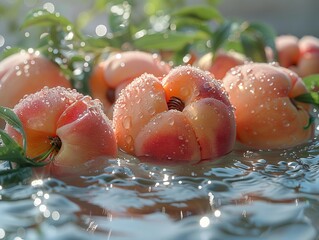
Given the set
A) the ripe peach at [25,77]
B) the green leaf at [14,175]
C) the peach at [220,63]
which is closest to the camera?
the green leaf at [14,175]

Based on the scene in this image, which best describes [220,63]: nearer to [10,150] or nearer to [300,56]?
[300,56]

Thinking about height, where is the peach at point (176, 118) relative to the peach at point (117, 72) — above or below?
below

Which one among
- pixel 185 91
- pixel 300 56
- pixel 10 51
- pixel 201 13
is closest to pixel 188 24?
pixel 201 13

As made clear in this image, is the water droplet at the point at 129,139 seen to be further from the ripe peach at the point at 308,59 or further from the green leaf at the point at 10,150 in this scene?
the ripe peach at the point at 308,59

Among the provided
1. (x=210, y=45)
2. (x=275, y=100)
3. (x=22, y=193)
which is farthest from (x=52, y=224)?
(x=210, y=45)

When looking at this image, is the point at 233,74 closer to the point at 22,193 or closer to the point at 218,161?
the point at 218,161

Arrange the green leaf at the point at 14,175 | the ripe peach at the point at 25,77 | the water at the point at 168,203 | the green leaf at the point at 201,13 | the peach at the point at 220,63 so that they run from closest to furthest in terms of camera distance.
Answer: the water at the point at 168,203, the green leaf at the point at 14,175, the ripe peach at the point at 25,77, the peach at the point at 220,63, the green leaf at the point at 201,13

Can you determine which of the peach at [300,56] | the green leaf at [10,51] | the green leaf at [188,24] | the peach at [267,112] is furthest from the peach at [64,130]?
the peach at [300,56]
